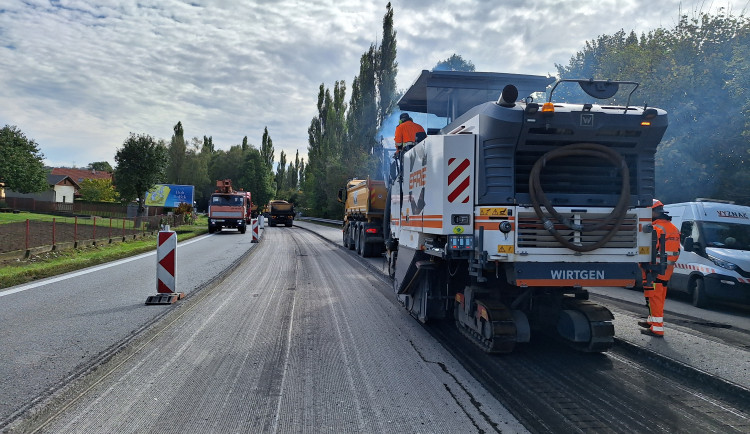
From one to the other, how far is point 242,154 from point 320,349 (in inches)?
3318

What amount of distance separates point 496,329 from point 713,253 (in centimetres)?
675

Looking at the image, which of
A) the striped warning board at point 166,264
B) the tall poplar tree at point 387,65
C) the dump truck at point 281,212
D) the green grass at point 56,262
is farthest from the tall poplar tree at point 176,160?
the striped warning board at point 166,264

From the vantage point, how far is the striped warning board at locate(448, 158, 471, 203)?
576cm

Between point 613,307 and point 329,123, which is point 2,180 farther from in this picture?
point 613,307

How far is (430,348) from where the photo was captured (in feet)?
20.4

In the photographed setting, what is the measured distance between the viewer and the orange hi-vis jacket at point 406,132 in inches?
315

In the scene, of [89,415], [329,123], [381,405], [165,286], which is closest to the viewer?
[89,415]

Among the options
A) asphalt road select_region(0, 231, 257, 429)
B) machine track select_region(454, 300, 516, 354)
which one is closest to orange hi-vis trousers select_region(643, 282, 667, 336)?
machine track select_region(454, 300, 516, 354)

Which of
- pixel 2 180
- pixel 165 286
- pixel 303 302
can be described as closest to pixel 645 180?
pixel 303 302

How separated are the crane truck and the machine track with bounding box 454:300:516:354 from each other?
0.01 metres

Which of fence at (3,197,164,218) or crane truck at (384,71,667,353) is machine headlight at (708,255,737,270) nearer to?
crane truck at (384,71,667,353)

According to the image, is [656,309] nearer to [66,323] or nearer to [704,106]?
[66,323]

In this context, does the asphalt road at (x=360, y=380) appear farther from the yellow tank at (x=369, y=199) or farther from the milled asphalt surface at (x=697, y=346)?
the yellow tank at (x=369, y=199)

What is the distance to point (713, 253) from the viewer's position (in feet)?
32.3
